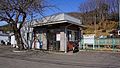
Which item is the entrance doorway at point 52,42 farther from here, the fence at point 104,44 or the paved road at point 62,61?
the paved road at point 62,61

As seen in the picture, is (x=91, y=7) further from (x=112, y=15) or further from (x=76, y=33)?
(x=76, y=33)

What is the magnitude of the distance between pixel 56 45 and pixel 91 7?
38.2m

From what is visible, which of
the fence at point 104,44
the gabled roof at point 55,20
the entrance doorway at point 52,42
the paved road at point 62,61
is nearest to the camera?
the paved road at point 62,61

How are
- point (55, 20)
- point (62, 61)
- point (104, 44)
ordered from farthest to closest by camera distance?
point (55, 20), point (104, 44), point (62, 61)

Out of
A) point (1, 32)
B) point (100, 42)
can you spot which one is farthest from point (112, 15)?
point (100, 42)

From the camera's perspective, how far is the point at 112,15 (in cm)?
6281

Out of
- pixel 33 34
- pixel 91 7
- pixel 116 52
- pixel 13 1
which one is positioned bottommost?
pixel 116 52

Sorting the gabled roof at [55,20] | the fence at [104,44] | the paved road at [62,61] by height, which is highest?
the gabled roof at [55,20]

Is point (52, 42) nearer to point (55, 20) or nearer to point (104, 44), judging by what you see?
point (55, 20)

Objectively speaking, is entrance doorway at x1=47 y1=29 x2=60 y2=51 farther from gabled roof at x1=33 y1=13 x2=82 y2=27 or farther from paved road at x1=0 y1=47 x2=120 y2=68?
paved road at x1=0 y1=47 x2=120 y2=68

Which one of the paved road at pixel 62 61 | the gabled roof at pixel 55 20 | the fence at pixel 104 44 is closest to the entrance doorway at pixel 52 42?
the gabled roof at pixel 55 20

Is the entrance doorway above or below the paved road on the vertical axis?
above

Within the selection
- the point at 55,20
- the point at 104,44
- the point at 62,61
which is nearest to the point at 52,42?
the point at 55,20

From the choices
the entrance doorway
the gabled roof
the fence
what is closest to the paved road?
the fence
